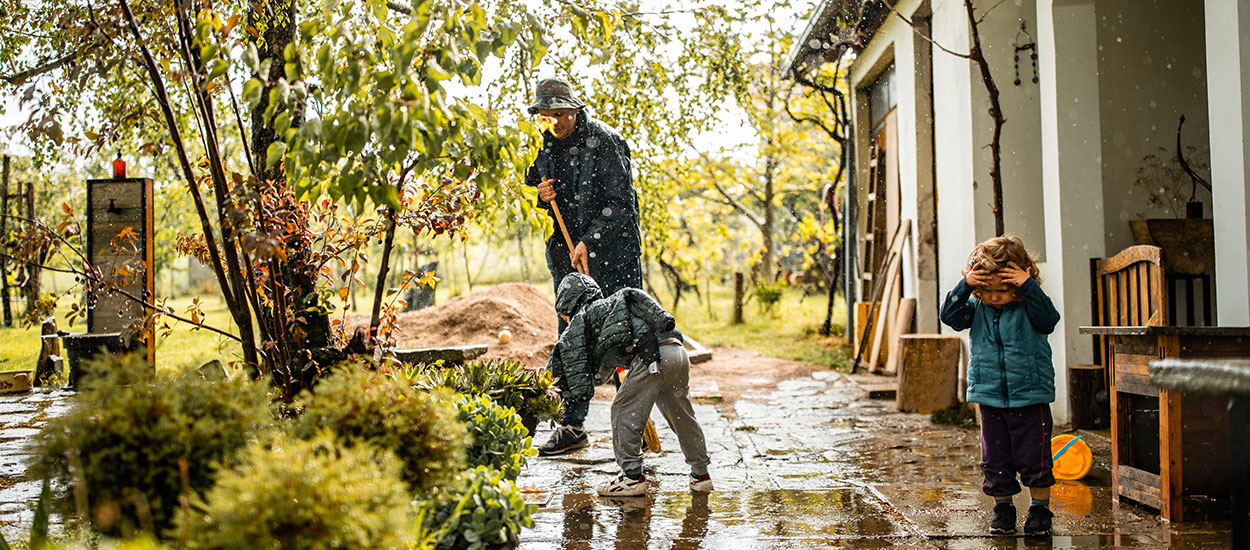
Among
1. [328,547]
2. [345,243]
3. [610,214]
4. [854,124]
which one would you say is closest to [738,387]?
[610,214]

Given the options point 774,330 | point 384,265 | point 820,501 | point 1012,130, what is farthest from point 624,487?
point 774,330

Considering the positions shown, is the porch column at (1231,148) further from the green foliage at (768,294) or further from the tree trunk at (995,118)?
the green foliage at (768,294)

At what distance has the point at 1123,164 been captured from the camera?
5852 mm

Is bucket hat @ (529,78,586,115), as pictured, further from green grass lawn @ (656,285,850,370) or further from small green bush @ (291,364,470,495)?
green grass lawn @ (656,285,850,370)

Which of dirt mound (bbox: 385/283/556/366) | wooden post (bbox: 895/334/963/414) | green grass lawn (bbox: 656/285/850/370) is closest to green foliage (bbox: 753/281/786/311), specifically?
green grass lawn (bbox: 656/285/850/370)

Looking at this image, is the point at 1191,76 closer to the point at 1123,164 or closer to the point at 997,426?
the point at 1123,164

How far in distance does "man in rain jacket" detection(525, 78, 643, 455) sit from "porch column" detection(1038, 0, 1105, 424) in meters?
2.58

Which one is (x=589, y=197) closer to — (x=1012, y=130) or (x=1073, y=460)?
(x=1073, y=460)

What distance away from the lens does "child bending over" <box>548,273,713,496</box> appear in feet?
12.9

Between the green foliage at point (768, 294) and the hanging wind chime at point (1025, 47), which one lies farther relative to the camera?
the green foliage at point (768, 294)

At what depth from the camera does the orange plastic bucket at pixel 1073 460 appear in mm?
4223

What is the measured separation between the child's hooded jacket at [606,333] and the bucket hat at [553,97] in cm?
120

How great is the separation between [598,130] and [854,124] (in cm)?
686

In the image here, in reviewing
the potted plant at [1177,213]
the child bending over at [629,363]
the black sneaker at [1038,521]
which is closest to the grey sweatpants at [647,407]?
the child bending over at [629,363]
